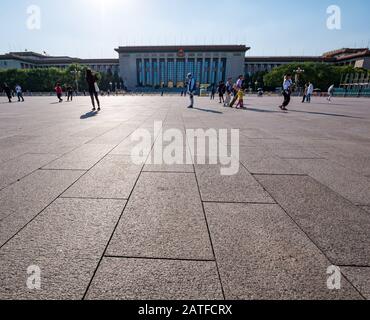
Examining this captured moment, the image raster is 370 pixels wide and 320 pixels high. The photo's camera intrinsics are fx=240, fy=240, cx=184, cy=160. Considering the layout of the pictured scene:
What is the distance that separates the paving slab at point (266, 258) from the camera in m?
1.49

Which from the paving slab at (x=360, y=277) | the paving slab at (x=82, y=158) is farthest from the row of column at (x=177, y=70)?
Result: the paving slab at (x=360, y=277)

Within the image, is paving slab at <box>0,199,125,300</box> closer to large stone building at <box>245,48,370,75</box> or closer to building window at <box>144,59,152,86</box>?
large stone building at <box>245,48,370,75</box>

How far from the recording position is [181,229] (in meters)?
2.13

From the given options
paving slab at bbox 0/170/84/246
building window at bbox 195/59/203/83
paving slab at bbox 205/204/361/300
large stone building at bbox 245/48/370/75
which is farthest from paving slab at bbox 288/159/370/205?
building window at bbox 195/59/203/83

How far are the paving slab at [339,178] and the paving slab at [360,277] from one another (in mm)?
1311

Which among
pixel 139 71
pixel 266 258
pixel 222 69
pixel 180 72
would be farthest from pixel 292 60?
pixel 266 258

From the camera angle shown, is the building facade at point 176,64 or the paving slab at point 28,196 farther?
the building facade at point 176,64

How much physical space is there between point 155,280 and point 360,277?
137cm

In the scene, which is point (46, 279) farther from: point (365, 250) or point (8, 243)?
point (365, 250)

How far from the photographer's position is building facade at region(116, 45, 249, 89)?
97.1 m

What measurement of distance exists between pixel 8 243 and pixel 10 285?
507 mm

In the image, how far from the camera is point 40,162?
4066mm

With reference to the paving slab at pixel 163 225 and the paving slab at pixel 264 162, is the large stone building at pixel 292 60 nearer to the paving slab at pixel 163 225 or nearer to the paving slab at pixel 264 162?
the paving slab at pixel 264 162
